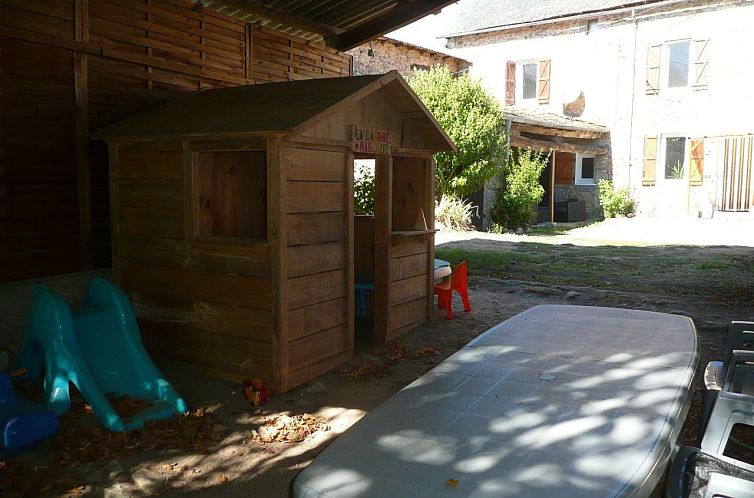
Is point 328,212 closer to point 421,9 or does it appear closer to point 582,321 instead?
point 582,321

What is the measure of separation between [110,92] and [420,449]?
5563 mm

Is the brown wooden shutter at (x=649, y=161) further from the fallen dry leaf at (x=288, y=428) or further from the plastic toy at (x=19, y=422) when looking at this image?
the plastic toy at (x=19, y=422)

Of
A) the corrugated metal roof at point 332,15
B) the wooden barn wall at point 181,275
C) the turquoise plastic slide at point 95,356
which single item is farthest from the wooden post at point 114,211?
the corrugated metal roof at point 332,15

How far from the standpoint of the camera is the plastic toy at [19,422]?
3945 mm

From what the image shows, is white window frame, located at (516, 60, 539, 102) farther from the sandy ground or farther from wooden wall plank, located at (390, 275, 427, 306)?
wooden wall plank, located at (390, 275, 427, 306)

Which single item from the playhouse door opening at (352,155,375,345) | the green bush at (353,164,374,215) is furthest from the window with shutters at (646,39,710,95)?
the playhouse door opening at (352,155,375,345)

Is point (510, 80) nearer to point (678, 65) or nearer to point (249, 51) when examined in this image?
point (678, 65)

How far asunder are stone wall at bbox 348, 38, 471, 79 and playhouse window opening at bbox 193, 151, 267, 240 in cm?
1190

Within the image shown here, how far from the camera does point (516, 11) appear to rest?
23.9 m

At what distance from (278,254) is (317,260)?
557mm

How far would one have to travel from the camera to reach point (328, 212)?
5.68m

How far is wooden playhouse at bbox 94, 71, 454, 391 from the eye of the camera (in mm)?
5152

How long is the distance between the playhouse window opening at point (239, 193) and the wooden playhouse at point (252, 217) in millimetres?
13

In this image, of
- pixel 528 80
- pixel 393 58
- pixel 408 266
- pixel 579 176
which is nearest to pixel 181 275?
pixel 408 266
